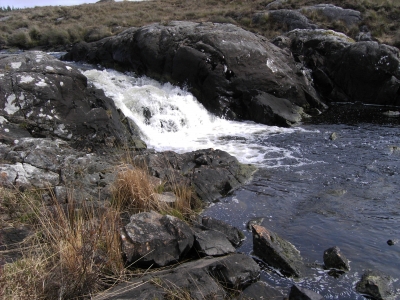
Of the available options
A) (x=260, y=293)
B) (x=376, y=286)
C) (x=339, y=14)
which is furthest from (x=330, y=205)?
(x=339, y=14)

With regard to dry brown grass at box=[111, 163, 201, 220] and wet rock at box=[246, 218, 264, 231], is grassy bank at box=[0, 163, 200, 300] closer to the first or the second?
dry brown grass at box=[111, 163, 201, 220]

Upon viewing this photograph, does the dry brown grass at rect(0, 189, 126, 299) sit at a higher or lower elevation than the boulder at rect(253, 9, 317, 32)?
lower

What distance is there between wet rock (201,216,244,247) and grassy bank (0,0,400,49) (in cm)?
2177

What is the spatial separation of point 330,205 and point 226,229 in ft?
8.95

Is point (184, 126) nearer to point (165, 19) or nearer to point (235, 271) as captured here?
point (235, 271)

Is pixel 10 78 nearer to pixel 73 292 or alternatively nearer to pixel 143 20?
pixel 73 292

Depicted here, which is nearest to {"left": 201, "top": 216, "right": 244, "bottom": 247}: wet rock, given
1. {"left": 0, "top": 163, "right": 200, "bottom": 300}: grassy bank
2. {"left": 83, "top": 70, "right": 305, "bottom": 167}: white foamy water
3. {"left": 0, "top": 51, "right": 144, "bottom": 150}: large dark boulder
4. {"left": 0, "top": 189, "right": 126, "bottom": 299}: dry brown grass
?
{"left": 0, "top": 163, "right": 200, "bottom": 300}: grassy bank

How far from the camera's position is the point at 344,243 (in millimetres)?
6742

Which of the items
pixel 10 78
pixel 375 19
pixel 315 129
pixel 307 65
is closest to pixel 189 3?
pixel 375 19

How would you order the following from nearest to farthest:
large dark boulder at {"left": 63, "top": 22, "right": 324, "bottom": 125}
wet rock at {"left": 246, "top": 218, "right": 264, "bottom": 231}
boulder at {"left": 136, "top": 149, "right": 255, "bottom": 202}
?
wet rock at {"left": 246, "top": 218, "right": 264, "bottom": 231} < boulder at {"left": 136, "top": 149, "right": 255, "bottom": 202} < large dark boulder at {"left": 63, "top": 22, "right": 324, "bottom": 125}

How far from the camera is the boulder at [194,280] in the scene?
4.51 metres

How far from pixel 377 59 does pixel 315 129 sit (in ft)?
21.7

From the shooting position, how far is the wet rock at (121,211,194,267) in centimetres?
536

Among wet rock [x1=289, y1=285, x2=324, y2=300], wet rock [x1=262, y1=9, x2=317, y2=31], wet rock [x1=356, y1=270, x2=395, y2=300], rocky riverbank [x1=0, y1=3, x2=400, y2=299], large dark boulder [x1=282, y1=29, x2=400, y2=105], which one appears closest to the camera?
wet rock [x1=289, y1=285, x2=324, y2=300]
